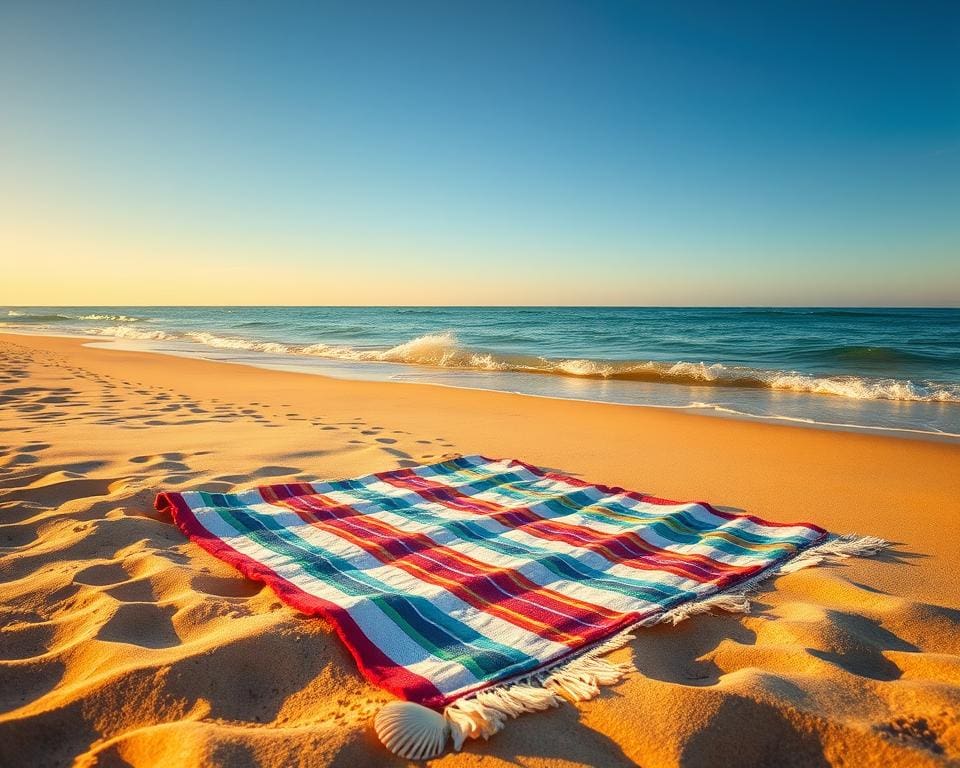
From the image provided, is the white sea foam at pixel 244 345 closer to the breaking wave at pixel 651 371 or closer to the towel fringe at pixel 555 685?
the breaking wave at pixel 651 371

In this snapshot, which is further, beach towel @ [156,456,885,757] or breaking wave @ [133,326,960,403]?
breaking wave @ [133,326,960,403]

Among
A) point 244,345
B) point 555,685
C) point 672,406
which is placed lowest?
point 672,406

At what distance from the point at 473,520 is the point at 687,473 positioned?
215 centimetres

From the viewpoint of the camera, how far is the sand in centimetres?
155

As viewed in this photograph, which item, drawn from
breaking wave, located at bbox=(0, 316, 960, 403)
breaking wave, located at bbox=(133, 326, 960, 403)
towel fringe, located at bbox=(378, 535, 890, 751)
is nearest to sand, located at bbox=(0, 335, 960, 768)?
towel fringe, located at bbox=(378, 535, 890, 751)

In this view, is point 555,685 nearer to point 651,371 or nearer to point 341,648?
point 341,648

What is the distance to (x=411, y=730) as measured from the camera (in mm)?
1554

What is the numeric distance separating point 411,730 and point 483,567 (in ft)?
3.71

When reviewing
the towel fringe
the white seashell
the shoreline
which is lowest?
the shoreline

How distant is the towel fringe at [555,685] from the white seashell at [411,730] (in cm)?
4

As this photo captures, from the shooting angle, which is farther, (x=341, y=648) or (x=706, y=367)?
(x=706, y=367)

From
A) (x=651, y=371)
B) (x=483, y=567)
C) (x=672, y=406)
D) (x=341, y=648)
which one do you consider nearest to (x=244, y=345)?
(x=651, y=371)

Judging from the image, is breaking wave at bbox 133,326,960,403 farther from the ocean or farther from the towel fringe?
the towel fringe

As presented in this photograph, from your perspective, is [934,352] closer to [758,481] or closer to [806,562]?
[758,481]
